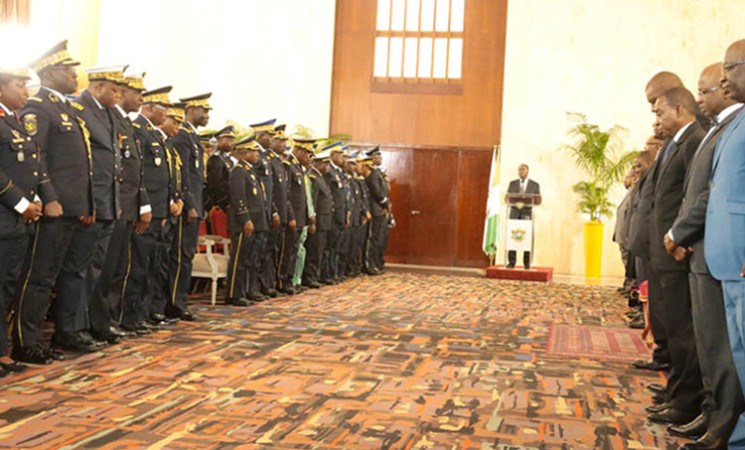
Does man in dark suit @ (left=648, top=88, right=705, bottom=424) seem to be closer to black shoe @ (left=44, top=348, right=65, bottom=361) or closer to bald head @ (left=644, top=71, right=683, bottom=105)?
bald head @ (left=644, top=71, right=683, bottom=105)

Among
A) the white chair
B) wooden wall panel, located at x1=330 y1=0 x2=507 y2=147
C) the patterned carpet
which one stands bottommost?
the patterned carpet

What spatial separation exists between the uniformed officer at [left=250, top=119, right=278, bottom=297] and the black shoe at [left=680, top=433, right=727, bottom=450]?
5.11 meters

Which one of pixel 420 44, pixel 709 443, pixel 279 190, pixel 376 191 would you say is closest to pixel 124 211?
pixel 279 190

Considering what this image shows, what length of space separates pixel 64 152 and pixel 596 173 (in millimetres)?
10675

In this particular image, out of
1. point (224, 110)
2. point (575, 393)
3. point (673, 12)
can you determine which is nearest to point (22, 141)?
point (575, 393)

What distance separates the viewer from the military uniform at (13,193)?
3863 mm

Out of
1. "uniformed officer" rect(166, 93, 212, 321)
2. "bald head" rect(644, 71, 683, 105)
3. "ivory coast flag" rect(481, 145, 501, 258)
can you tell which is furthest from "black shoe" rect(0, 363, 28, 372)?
"ivory coast flag" rect(481, 145, 501, 258)

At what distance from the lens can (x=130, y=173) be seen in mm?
5164

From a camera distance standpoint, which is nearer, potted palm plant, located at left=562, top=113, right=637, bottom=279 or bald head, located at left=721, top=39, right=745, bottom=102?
bald head, located at left=721, top=39, right=745, bottom=102

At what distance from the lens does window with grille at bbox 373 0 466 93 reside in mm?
14938

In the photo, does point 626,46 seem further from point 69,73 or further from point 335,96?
point 69,73

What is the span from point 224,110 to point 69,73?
428 inches

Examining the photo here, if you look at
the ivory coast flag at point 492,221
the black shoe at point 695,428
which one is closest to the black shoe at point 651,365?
the black shoe at point 695,428

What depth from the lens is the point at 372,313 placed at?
7.00 meters
